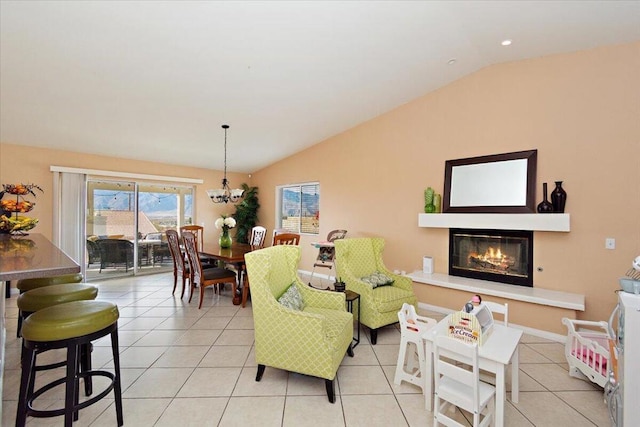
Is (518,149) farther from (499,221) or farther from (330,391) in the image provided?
(330,391)

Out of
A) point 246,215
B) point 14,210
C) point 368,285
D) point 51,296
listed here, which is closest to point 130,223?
point 246,215

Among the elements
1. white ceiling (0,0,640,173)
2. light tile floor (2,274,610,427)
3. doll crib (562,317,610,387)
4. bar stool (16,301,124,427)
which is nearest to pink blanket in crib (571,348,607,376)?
doll crib (562,317,610,387)

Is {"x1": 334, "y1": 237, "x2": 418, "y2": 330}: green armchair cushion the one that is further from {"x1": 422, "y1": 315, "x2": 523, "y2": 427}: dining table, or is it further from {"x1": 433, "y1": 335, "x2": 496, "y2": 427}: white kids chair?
{"x1": 433, "y1": 335, "x2": 496, "y2": 427}: white kids chair

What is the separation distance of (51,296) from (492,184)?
4.59m

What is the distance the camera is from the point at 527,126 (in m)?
3.44

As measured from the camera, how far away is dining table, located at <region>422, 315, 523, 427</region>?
1708 millimetres

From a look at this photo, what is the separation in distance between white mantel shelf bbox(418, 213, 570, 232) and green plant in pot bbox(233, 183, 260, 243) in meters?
4.41

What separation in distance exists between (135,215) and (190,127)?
2649 millimetres

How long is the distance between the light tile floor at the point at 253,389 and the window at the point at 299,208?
10.7ft

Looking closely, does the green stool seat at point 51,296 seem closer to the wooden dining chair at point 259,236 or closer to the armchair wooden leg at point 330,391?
the armchair wooden leg at point 330,391

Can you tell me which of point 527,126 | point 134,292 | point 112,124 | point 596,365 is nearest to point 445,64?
point 527,126

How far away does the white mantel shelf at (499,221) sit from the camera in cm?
310

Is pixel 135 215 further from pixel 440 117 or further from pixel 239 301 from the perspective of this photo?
pixel 440 117

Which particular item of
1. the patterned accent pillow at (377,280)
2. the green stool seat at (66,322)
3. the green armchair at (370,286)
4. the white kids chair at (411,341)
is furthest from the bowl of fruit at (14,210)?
the white kids chair at (411,341)
